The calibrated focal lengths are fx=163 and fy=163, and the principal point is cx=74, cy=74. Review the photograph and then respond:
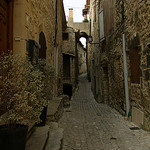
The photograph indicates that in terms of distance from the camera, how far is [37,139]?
9.03 feet

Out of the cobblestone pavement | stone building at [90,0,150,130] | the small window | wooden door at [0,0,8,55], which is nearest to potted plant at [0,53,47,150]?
wooden door at [0,0,8,55]

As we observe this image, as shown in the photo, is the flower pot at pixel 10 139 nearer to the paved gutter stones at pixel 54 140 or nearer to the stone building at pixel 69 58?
the paved gutter stones at pixel 54 140

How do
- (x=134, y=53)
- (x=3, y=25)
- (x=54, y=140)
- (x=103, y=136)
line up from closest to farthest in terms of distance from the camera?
(x=54, y=140) → (x=3, y=25) → (x=103, y=136) → (x=134, y=53)

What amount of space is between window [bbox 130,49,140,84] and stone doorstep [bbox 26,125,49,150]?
3.05m

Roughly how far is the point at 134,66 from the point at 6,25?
12.2 feet

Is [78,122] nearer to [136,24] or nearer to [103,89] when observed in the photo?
[136,24]

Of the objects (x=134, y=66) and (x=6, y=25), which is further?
(x=134, y=66)

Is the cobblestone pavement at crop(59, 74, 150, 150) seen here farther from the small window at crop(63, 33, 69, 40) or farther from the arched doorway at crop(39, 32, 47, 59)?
the small window at crop(63, 33, 69, 40)

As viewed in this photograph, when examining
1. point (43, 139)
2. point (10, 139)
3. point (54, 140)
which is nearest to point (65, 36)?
point (54, 140)

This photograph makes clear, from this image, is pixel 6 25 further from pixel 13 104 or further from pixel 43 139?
pixel 43 139

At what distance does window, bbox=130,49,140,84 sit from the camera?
4769 mm

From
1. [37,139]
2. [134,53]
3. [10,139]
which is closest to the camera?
[10,139]

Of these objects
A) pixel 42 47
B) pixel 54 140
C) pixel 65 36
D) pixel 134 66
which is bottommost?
pixel 54 140

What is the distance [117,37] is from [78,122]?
3.65m
